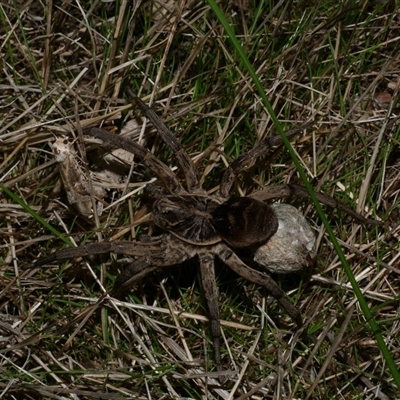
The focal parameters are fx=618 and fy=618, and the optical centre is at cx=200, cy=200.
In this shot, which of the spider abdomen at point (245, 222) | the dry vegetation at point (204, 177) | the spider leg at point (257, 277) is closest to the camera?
the spider abdomen at point (245, 222)

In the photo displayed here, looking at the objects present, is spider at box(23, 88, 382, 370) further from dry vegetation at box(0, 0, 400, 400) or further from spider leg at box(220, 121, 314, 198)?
dry vegetation at box(0, 0, 400, 400)

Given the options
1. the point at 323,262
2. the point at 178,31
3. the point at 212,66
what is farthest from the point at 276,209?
the point at 178,31

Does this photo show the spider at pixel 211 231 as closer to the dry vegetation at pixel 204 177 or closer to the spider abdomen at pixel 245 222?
the spider abdomen at pixel 245 222

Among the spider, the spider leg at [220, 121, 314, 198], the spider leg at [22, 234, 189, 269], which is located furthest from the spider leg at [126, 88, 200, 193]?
the spider leg at [22, 234, 189, 269]

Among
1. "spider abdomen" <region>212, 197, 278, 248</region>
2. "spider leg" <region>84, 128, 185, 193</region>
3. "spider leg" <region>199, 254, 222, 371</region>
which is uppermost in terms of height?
"spider leg" <region>84, 128, 185, 193</region>

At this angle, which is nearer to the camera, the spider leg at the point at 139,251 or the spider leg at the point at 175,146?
the spider leg at the point at 139,251

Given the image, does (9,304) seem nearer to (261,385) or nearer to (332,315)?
(261,385)

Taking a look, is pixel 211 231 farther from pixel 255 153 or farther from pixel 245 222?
pixel 255 153

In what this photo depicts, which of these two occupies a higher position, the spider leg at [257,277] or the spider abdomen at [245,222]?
the spider abdomen at [245,222]

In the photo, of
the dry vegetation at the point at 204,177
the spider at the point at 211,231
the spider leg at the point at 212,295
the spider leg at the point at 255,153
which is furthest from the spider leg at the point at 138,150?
the spider leg at the point at 212,295
